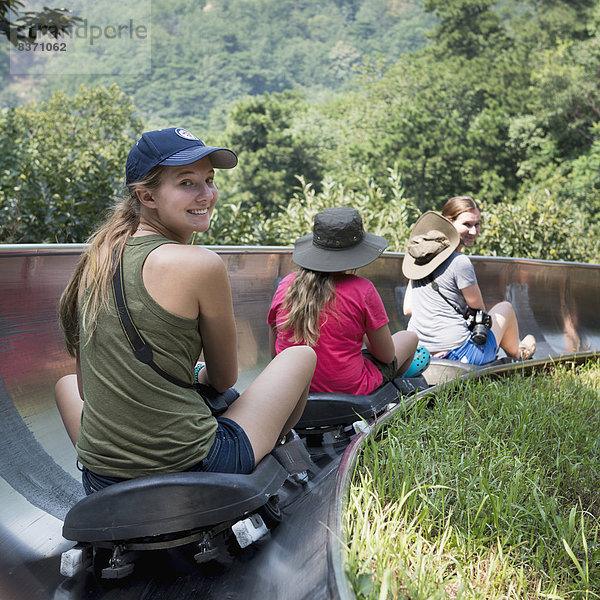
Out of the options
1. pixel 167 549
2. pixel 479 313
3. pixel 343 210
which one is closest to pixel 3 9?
pixel 343 210

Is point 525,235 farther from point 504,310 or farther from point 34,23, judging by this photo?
point 34,23

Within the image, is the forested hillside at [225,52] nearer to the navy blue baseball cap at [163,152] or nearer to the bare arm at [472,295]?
the bare arm at [472,295]

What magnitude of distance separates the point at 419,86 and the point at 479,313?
55.6 m

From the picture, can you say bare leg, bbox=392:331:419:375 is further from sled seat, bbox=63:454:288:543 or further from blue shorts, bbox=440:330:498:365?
sled seat, bbox=63:454:288:543

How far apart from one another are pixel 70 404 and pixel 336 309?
51.3 inches

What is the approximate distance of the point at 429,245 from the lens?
4609 millimetres

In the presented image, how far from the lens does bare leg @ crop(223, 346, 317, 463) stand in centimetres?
240

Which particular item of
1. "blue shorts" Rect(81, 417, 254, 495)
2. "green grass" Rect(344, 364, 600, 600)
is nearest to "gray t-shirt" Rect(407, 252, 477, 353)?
"green grass" Rect(344, 364, 600, 600)

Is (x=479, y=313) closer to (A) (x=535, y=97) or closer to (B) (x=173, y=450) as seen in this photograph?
(B) (x=173, y=450)

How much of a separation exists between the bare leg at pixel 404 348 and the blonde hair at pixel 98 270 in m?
1.99

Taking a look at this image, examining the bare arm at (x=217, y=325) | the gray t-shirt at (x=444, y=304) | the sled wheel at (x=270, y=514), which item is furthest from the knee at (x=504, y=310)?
the bare arm at (x=217, y=325)

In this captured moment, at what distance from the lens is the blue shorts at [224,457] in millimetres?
2219

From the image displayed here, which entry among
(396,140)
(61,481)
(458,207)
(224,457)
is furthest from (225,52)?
(224,457)

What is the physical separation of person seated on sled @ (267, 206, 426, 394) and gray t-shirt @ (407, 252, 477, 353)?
1.11 metres
